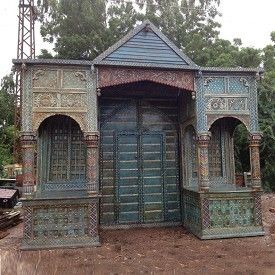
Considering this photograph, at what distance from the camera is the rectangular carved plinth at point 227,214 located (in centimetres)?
827

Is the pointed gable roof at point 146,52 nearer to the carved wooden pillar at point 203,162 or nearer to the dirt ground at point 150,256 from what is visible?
the carved wooden pillar at point 203,162

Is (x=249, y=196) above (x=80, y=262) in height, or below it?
above

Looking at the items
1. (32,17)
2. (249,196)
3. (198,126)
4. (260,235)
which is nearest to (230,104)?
(198,126)

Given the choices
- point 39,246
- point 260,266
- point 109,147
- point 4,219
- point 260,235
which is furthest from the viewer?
point 4,219

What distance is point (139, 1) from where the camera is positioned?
82.7 ft

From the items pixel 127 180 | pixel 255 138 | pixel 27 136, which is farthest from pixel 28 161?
pixel 255 138

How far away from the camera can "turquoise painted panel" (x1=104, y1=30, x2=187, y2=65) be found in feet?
27.7

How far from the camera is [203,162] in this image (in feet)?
27.7

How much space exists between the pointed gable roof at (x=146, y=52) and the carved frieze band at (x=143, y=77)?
7.1 inches

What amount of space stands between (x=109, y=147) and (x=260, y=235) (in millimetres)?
4751

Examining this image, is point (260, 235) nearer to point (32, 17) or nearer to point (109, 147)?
point (109, 147)

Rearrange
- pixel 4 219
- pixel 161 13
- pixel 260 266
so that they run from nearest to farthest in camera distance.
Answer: pixel 260 266, pixel 4 219, pixel 161 13

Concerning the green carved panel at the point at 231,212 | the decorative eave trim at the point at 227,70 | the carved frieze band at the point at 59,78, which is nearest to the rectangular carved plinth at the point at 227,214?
the green carved panel at the point at 231,212

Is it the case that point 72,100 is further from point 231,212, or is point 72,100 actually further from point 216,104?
point 231,212
